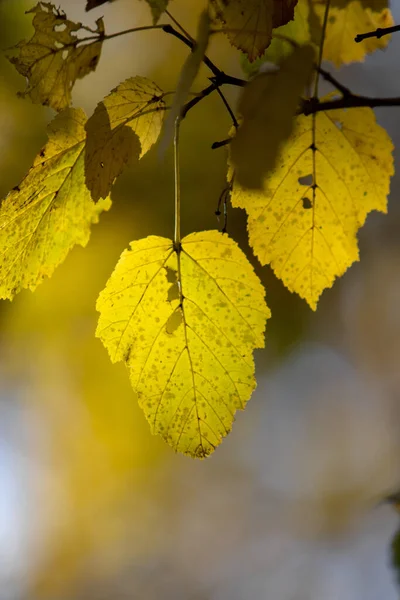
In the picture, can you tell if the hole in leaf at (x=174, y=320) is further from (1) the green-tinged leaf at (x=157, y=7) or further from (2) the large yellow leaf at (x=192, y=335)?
(1) the green-tinged leaf at (x=157, y=7)

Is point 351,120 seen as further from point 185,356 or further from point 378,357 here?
point 378,357

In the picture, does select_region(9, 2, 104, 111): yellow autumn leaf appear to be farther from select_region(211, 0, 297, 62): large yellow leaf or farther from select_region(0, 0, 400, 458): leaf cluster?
select_region(211, 0, 297, 62): large yellow leaf

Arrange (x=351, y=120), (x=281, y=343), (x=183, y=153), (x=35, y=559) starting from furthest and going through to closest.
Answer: (x=35, y=559), (x=281, y=343), (x=183, y=153), (x=351, y=120)

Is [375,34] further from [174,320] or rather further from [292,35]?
[174,320]

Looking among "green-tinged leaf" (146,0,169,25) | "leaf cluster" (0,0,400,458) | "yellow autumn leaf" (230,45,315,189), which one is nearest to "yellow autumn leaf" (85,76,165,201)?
"leaf cluster" (0,0,400,458)

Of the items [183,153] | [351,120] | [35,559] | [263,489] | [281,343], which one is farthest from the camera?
[263,489]

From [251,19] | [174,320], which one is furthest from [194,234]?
[251,19]

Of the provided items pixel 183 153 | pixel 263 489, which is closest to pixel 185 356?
pixel 183 153
